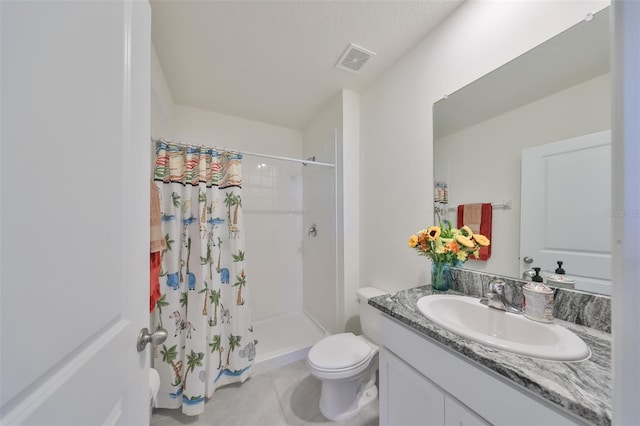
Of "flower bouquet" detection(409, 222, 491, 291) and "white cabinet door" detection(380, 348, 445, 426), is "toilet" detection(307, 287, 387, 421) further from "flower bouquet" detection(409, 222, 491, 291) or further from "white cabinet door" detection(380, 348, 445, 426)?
"flower bouquet" detection(409, 222, 491, 291)

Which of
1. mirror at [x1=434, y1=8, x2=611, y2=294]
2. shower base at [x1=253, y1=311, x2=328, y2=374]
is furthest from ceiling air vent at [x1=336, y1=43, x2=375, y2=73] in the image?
Result: shower base at [x1=253, y1=311, x2=328, y2=374]

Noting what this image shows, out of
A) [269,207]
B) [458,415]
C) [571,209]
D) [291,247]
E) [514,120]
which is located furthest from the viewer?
[291,247]

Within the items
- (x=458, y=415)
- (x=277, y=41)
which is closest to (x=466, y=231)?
(x=458, y=415)

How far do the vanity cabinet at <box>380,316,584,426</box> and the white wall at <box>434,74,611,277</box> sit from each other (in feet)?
1.76

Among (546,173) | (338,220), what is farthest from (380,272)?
(546,173)

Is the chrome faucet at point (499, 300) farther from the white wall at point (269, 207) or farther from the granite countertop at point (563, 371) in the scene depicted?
the white wall at point (269, 207)

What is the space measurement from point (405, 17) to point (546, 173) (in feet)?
3.57

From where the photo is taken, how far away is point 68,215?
0.36m

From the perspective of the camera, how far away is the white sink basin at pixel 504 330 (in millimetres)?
628

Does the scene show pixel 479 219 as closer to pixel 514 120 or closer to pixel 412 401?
pixel 514 120

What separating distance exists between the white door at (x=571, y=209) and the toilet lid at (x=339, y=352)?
0.97 metres

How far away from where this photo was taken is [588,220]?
0.80 metres

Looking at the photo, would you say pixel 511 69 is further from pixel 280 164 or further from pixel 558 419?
pixel 280 164

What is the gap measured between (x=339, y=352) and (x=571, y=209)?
1314mm
